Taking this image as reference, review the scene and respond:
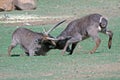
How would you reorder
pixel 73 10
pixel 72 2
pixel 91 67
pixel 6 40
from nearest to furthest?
pixel 91 67, pixel 6 40, pixel 73 10, pixel 72 2

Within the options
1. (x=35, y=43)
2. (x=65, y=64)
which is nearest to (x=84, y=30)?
(x=35, y=43)

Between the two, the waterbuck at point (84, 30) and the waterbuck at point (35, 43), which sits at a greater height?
the waterbuck at point (84, 30)

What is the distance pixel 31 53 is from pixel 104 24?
7.14ft

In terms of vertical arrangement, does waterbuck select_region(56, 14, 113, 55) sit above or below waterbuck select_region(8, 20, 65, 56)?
above

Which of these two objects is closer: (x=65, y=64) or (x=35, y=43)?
(x=65, y=64)

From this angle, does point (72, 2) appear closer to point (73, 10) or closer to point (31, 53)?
point (73, 10)

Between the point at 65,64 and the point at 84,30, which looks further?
the point at 84,30

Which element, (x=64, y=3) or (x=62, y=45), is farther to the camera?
(x=64, y=3)

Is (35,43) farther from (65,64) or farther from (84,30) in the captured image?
(65,64)

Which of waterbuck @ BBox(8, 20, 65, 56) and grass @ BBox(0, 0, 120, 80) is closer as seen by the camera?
grass @ BBox(0, 0, 120, 80)

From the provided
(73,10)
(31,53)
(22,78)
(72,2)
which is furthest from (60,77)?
(72,2)

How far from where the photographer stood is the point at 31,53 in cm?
1661

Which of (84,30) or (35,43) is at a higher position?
(84,30)

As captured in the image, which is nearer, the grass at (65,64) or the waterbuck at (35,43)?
the grass at (65,64)
